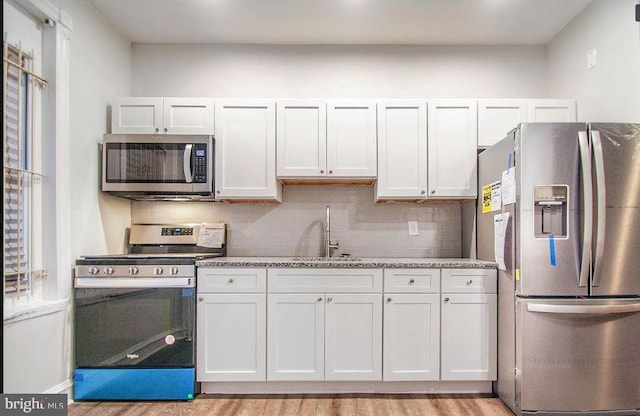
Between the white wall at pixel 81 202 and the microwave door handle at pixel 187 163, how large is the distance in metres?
0.63

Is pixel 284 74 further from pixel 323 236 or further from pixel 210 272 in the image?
pixel 210 272

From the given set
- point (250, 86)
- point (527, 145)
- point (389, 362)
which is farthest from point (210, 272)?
point (527, 145)

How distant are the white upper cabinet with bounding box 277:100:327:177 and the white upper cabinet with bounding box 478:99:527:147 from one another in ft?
3.83

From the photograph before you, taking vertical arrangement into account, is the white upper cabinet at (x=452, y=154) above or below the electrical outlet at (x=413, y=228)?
above

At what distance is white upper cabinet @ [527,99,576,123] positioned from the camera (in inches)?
115

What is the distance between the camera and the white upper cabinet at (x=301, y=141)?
9.47 ft

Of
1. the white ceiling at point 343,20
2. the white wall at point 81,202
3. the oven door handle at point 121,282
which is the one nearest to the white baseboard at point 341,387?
the oven door handle at point 121,282

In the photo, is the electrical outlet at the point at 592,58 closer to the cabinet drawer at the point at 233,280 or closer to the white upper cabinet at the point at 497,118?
the white upper cabinet at the point at 497,118

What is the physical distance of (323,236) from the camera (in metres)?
3.24

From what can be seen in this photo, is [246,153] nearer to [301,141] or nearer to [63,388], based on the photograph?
[301,141]

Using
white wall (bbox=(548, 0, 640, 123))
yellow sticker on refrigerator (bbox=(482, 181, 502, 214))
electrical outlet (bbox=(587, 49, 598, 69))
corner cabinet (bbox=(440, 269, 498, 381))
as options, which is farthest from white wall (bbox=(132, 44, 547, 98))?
corner cabinet (bbox=(440, 269, 498, 381))

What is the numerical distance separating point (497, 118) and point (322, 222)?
5.12ft

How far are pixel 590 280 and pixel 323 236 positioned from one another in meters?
1.83

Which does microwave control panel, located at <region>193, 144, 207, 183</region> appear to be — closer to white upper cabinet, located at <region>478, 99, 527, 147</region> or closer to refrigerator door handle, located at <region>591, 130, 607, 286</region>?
white upper cabinet, located at <region>478, 99, 527, 147</region>
